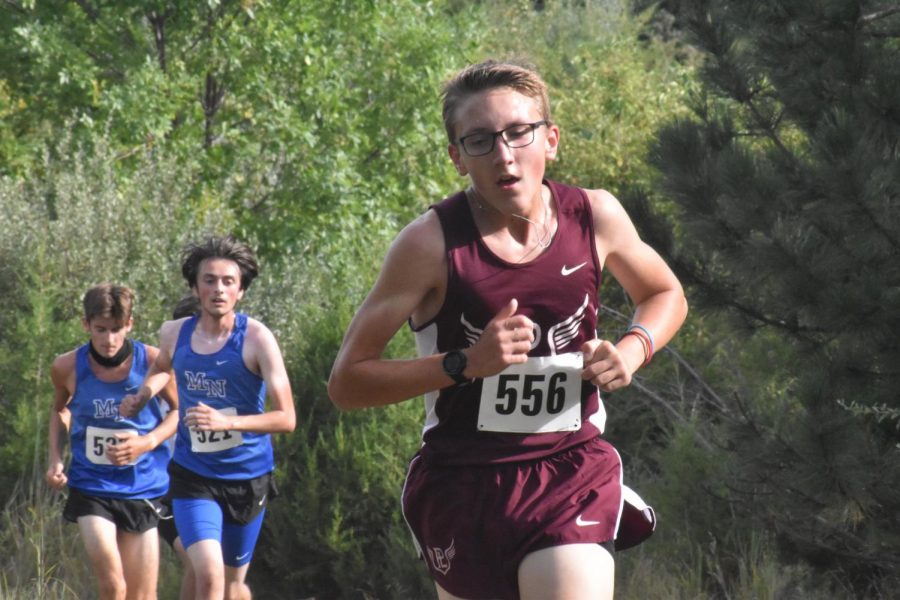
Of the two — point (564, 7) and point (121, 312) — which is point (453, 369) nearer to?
point (121, 312)

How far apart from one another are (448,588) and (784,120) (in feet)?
11.7

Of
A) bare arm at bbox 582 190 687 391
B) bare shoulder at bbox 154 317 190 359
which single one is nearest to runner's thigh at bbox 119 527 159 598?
bare shoulder at bbox 154 317 190 359

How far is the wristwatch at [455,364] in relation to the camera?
11.3ft

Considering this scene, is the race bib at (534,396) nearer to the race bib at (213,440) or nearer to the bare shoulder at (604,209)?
the bare shoulder at (604,209)

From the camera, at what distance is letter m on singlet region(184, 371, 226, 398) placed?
680 cm

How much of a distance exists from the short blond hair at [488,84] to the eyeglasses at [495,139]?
0.22ft

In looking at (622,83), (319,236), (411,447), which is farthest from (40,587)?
(622,83)

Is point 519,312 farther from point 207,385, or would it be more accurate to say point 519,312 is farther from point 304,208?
point 304,208

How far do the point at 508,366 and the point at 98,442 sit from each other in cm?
406

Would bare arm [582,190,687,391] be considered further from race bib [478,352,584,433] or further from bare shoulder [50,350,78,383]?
bare shoulder [50,350,78,383]

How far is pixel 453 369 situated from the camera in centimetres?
347

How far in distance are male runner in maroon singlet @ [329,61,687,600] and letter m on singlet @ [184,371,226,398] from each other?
3.10 m

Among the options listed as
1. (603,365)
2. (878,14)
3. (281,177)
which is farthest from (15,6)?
(603,365)

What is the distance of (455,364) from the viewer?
11.4 ft
